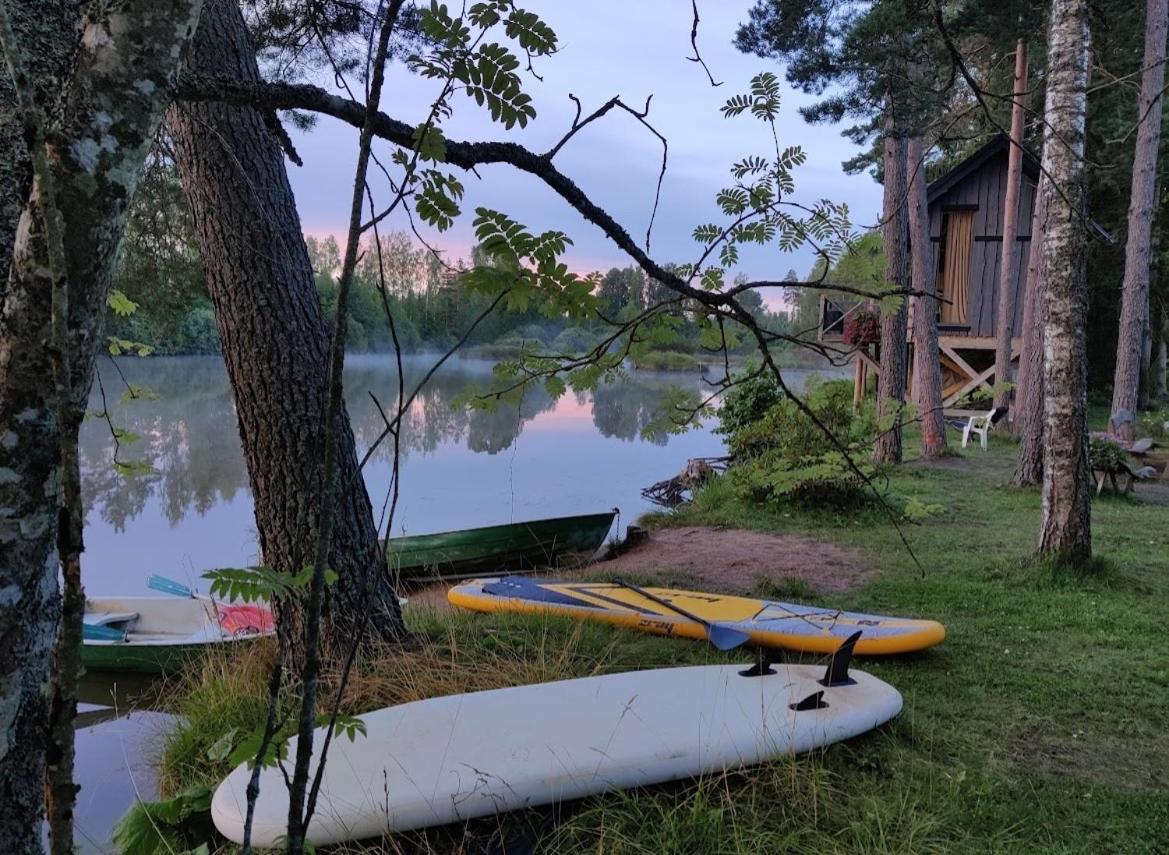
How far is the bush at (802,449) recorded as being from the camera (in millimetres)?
8188

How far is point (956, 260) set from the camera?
17.0 metres

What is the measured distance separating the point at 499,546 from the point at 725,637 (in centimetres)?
452

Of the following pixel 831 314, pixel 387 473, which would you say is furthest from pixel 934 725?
pixel 831 314

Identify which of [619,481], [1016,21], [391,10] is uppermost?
[1016,21]

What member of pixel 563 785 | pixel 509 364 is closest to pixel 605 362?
pixel 509 364

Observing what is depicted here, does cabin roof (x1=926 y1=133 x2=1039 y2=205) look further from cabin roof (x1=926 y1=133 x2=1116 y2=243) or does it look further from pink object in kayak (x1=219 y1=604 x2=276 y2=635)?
pink object in kayak (x1=219 y1=604 x2=276 y2=635)

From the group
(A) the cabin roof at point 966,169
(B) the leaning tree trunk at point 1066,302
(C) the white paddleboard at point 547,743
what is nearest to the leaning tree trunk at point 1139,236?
(A) the cabin roof at point 966,169

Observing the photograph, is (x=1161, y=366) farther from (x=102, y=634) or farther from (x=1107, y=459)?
(x=102, y=634)

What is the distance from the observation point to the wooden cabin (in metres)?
16.3

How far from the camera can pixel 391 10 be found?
0.93 meters

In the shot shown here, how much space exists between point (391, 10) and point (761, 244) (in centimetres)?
168

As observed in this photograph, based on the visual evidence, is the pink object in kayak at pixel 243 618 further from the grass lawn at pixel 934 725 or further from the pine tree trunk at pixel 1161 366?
the pine tree trunk at pixel 1161 366

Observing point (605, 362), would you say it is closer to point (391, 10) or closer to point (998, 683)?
point (391, 10)

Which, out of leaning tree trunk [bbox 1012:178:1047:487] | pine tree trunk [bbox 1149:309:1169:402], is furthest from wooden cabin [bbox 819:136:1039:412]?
pine tree trunk [bbox 1149:309:1169:402]
